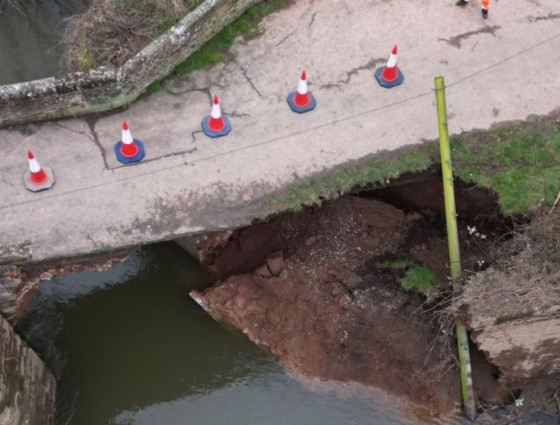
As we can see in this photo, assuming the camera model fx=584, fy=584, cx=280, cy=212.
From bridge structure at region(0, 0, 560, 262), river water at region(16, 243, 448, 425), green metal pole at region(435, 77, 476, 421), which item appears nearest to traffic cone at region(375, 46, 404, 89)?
bridge structure at region(0, 0, 560, 262)

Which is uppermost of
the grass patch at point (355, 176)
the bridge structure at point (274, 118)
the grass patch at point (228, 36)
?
the grass patch at point (228, 36)

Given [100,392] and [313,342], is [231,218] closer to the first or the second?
[313,342]

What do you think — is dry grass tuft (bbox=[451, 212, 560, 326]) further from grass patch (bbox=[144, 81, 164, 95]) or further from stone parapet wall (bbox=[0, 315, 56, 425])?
stone parapet wall (bbox=[0, 315, 56, 425])

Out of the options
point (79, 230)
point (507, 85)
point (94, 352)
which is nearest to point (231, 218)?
point (79, 230)

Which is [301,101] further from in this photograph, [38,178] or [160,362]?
[160,362]

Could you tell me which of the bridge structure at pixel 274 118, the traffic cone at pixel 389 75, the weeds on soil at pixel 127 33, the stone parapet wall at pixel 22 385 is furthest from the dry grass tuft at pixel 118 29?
the stone parapet wall at pixel 22 385

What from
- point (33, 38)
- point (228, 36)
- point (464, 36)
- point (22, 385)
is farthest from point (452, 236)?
point (33, 38)

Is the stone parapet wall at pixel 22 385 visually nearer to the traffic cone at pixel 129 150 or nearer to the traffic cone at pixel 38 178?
the traffic cone at pixel 38 178
